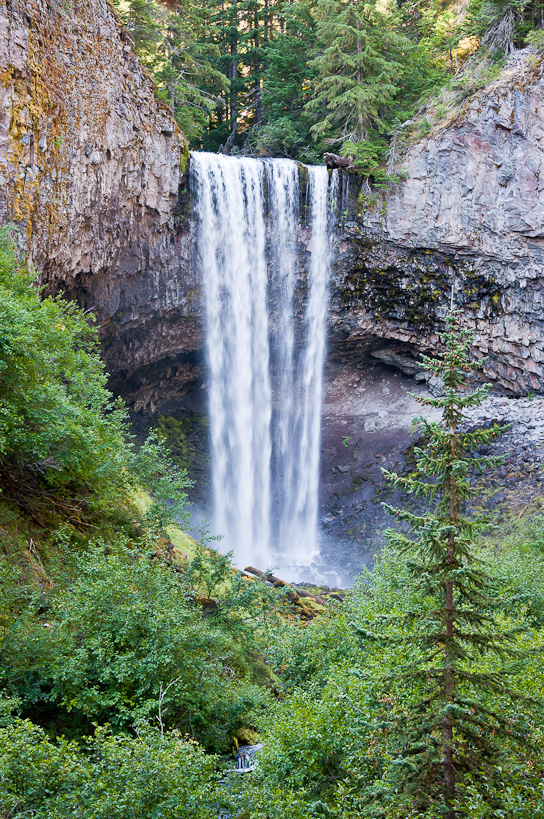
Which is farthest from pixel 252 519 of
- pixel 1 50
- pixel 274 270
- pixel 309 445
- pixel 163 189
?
pixel 1 50

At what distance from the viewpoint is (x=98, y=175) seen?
1886cm

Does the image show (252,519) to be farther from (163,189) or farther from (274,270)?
(163,189)

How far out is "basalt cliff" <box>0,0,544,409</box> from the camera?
16.0 metres

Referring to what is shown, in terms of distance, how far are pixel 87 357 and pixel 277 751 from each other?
29.1 feet

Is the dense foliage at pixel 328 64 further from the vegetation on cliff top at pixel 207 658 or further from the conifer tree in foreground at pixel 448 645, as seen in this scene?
Result: the conifer tree in foreground at pixel 448 645

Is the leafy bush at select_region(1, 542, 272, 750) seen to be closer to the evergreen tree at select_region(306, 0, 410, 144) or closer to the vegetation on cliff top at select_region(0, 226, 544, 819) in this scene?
the vegetation on cliff top at select_region(0, 226, 544, 819)

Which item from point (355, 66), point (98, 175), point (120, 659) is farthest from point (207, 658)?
point (355, 66)

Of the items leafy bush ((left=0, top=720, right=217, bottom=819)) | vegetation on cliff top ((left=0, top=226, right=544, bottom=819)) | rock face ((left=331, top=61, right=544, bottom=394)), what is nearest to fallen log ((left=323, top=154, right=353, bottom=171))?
rock face ((left=331, top=61, right=544, bottom=394))

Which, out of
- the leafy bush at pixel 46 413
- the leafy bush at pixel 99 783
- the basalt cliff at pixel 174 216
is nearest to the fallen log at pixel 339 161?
the basalt cliff at pixel 174 216

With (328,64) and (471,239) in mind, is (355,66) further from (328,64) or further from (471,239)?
(471,239)

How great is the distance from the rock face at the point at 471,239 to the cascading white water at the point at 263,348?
1.92 m

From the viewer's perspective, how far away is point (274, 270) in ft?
89.8

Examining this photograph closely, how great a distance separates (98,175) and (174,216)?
17.4 feet

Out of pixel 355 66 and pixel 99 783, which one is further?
pixel 355 66
